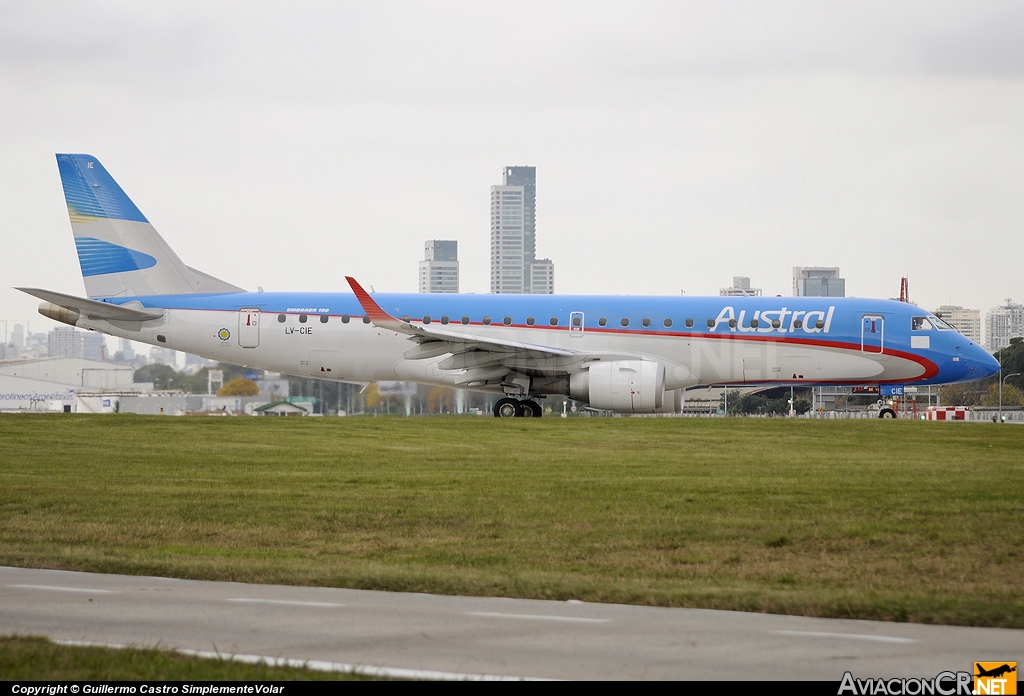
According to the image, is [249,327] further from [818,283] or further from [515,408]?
[818,283]

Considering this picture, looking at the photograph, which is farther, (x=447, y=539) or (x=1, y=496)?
(x=1, y=496)

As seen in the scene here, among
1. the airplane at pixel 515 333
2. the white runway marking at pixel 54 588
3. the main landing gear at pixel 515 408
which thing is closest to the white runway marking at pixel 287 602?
the white runway marking at pixel 54 588

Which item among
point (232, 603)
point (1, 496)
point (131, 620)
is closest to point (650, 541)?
point (232, 603)

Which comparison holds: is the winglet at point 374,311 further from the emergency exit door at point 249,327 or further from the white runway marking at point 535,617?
the white runway marking at point 535,617

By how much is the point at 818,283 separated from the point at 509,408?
3582 inches

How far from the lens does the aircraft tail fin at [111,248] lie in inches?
1218

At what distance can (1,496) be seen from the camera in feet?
47.7

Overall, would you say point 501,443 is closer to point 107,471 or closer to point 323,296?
point 107,471

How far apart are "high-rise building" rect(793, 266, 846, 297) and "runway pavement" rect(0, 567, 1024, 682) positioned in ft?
271

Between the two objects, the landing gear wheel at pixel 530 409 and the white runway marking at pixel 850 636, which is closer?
the white runway marking at pixel 850 636

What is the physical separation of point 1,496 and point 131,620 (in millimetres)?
8141

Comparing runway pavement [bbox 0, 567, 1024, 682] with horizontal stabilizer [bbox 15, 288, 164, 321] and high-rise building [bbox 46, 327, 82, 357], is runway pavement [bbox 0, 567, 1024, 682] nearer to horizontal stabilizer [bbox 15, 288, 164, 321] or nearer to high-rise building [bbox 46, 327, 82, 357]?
horizontal stabilizer [bbox 15, 288, 164, 321]

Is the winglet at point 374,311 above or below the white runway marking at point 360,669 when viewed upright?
above

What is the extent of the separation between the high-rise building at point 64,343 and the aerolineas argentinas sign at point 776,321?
7601 cm
